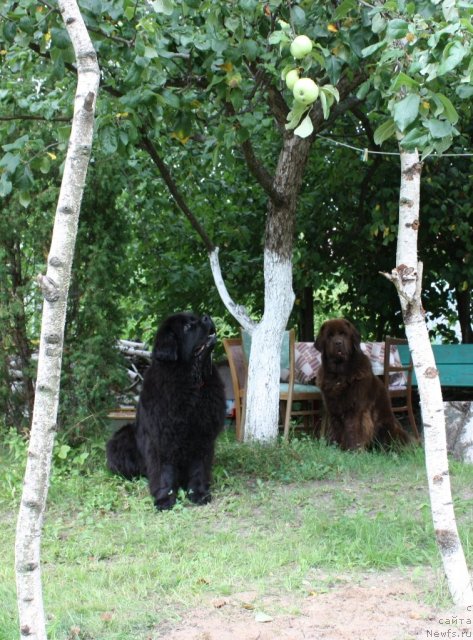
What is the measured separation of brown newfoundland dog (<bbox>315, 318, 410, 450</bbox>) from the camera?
8.04 m

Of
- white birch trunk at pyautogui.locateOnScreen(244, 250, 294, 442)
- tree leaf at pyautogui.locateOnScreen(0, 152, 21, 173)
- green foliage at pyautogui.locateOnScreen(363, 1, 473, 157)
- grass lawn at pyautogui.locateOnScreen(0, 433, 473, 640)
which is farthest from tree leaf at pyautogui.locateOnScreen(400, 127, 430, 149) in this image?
white birch trunk at pyautogui.locateOnScreen(244, 250, 294, 442)

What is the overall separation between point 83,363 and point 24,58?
8.48 feet

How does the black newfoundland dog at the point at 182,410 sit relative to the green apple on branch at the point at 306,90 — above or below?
below

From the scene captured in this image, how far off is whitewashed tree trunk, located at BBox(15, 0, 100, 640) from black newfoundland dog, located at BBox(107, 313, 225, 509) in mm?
2953

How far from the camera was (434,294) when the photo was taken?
11.0 metres

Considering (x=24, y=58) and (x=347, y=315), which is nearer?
(x=24, y=58)

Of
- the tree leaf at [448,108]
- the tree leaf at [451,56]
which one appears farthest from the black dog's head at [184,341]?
the tree leaf at [451,56]

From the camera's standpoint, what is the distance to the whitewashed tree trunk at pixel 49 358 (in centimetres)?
275

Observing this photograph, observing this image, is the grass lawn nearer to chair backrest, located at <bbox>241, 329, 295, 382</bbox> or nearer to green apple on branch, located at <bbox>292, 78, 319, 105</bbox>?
chair backrest, located at <bbox>241, 329, 295, 382</bbox>

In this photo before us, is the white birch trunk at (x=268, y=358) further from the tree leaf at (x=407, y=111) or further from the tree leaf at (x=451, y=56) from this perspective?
the tree leaf at (x=451, y=56)

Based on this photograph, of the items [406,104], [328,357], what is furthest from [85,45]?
[328,357]

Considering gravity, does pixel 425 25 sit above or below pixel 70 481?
above

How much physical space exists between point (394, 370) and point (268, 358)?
2259 millimetres

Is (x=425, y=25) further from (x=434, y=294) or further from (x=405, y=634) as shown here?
(x=434, y=294)
